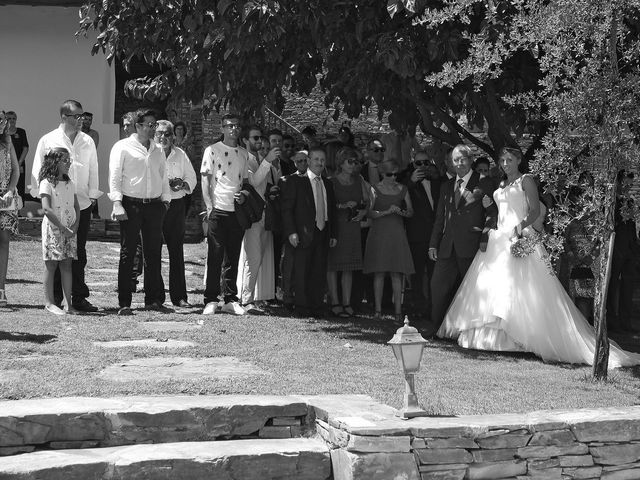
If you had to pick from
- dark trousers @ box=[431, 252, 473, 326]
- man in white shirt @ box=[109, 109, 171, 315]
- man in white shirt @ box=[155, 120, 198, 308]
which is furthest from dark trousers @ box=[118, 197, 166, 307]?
dark trousers @ box=[431, 252, 473, 326]

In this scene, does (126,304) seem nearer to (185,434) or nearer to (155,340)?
(155,340)

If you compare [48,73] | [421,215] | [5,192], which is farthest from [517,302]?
[48,73]

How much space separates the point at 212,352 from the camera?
873 cm

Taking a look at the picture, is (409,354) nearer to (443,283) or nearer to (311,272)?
(443,283)

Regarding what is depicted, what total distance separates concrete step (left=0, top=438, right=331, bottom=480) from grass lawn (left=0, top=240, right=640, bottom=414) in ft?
2.43

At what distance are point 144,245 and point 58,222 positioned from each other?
3.66ft

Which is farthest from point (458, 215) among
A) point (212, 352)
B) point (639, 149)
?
point (212, 352)

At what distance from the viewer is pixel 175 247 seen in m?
11.8

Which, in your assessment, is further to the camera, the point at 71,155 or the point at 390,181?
the point at 390,181

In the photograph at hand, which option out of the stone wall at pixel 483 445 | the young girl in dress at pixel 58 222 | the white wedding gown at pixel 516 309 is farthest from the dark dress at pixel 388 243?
the stone wall at pixel 483 445

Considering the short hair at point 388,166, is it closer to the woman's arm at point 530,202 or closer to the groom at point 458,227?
the groom at point 458,227

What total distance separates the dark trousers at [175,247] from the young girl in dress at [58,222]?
1.34 m

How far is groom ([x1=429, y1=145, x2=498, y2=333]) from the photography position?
10867mm

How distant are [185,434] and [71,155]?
5174 millimetres
